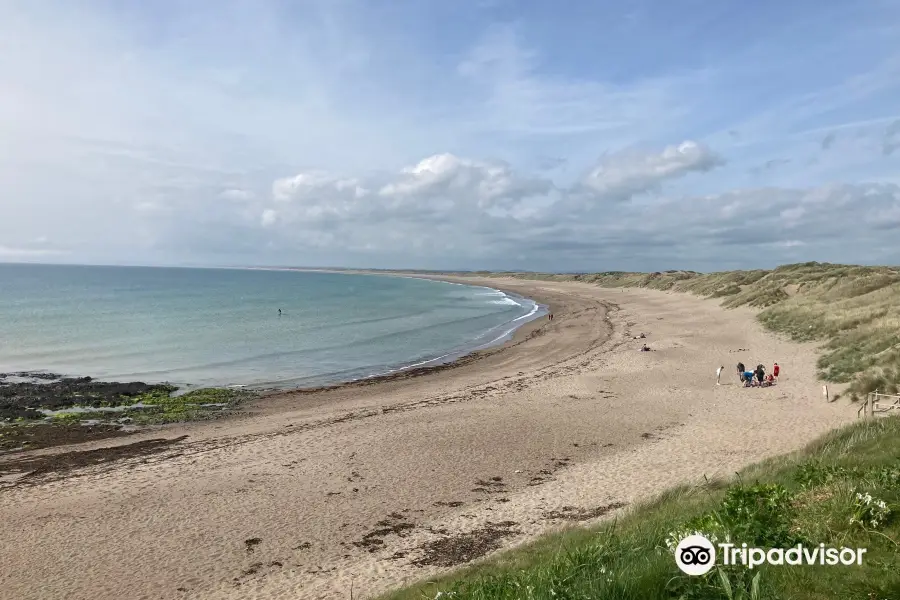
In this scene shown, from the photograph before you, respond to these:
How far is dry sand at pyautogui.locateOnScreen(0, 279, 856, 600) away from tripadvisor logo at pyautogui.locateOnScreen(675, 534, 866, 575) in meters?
5.88

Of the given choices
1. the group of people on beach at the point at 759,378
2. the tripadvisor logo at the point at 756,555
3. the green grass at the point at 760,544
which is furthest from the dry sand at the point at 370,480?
the tripadvisor logo at the point at 756,555

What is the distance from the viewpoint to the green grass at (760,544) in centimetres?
414

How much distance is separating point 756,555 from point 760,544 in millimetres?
284

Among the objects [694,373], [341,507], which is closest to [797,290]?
[694,373]

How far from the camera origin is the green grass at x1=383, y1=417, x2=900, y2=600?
4.14 m

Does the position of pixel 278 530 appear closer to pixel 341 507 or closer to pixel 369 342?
pixel 341 507

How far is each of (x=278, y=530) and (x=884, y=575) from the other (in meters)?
10.4

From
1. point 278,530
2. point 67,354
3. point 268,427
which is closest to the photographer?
point 278,530

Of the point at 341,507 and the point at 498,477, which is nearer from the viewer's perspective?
the point at 341,507

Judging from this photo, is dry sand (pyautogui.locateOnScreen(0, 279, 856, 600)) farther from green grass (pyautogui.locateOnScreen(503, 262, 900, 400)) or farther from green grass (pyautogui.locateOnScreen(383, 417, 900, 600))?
green grass (pyautogui.locateOnScreen(383, 417, 900, 600))

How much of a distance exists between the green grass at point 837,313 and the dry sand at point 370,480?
55.2 inches

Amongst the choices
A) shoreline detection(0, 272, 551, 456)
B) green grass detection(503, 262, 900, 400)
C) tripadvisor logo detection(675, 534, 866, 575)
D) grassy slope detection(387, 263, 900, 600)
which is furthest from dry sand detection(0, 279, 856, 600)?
tripadvisor logo detection(675, 534, 866, 575)

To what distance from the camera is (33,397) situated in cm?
2564

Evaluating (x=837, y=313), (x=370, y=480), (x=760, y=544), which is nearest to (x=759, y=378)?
(x=837, y=313)
